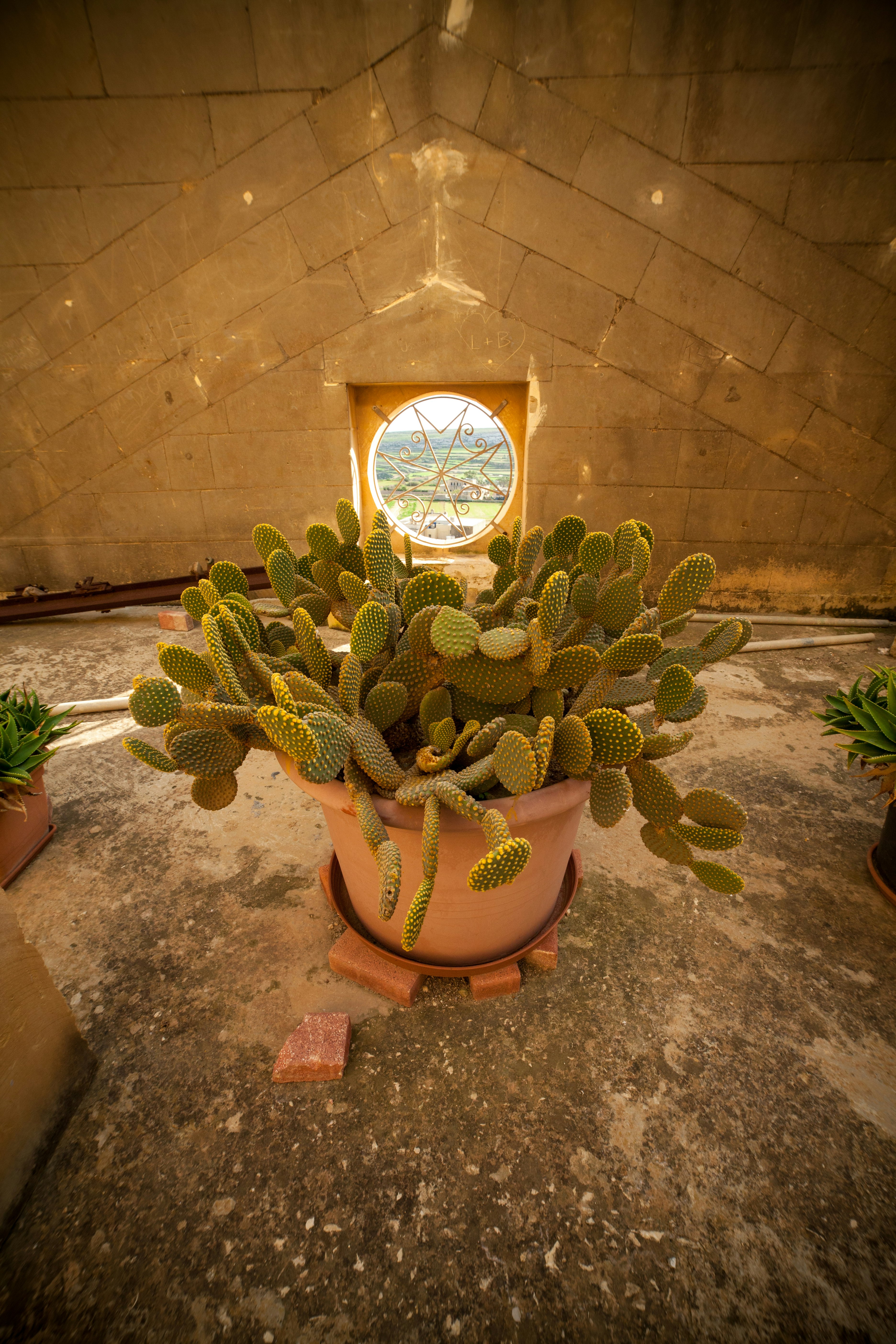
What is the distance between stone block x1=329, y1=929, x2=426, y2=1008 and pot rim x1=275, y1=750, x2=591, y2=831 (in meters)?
0.42

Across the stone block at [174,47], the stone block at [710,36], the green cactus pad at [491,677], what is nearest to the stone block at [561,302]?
the stone block at [710,36]

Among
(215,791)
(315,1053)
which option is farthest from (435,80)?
(315,1053)

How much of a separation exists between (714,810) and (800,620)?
297cm

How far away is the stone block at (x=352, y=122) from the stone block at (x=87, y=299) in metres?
1.22

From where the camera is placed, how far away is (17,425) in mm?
3396

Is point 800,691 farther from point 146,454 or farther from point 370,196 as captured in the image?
point 146,454

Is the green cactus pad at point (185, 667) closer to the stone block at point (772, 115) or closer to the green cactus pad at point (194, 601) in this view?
the green cactus pad at point (194, 601)

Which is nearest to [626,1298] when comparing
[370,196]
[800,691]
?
[800,691]

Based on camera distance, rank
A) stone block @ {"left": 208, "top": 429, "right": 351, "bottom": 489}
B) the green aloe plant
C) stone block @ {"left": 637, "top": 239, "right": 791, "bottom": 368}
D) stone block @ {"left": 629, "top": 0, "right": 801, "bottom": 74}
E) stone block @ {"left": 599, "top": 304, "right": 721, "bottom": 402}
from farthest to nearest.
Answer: stone block @ {"left": 208, "top": 429, "right": 351, "bottom": 489}
stone block @ {"left": 599, "top": 304, "right": 721, "bottom": 402}
stone block @ {"left": 637, "top": 239, "right": 791, "bottom": 368}
stone block @ {"left": 629, "top": 0, "right": 801, "bottom": 74}
the green aloe plant

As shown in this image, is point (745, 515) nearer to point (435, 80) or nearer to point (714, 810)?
point (435, 80)

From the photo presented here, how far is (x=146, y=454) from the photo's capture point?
341 centimetres

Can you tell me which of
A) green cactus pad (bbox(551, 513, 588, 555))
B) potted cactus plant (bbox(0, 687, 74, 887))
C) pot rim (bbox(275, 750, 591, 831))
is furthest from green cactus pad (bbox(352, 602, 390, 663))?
potted cactus plant (bbox(0, 687, 74, 887))

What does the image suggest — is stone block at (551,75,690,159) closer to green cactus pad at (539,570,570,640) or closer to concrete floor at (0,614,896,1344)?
green cactus pad at (539,570,570,640)

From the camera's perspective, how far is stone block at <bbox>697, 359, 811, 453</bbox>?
306 centimetres
